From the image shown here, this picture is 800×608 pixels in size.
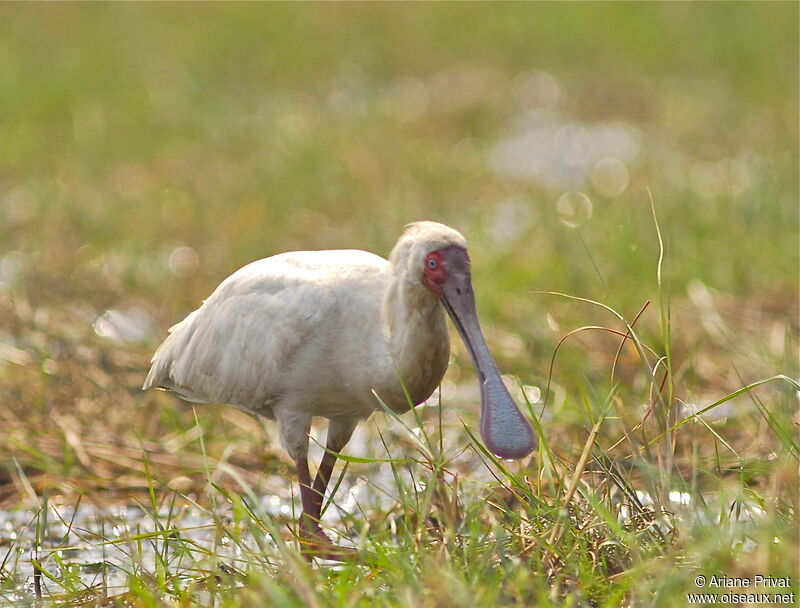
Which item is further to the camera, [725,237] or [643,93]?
[643,93]

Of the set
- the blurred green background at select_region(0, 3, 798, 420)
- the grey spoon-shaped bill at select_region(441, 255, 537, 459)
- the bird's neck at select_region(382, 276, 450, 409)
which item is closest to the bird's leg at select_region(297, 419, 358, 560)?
the bird's neck at select_region(382, 276, 450, 409)

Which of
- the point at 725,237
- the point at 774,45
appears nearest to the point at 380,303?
the point at 725,237

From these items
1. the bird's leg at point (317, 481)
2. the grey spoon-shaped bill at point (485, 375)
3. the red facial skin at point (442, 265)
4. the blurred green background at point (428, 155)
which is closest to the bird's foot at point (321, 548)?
the bird's leg at point (317, 481)

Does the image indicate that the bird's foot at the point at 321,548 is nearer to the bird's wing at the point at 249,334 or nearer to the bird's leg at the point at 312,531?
the bird's leg at the point at 312,531

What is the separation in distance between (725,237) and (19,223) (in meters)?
4.53

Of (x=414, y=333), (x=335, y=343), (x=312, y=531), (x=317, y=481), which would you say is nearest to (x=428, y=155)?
(x=317, y=481)

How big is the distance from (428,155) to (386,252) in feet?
9.33

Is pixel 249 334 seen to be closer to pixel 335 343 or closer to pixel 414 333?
pixel 335 343

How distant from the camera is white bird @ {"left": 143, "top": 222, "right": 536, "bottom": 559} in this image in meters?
3.73

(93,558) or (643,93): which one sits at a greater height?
(643,93)

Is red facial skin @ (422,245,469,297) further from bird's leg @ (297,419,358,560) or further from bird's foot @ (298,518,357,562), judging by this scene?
bird's foot @ (298,518,357,562)

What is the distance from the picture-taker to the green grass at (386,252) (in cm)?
338

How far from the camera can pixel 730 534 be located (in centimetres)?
299

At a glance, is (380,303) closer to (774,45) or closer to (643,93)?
(643,93)
